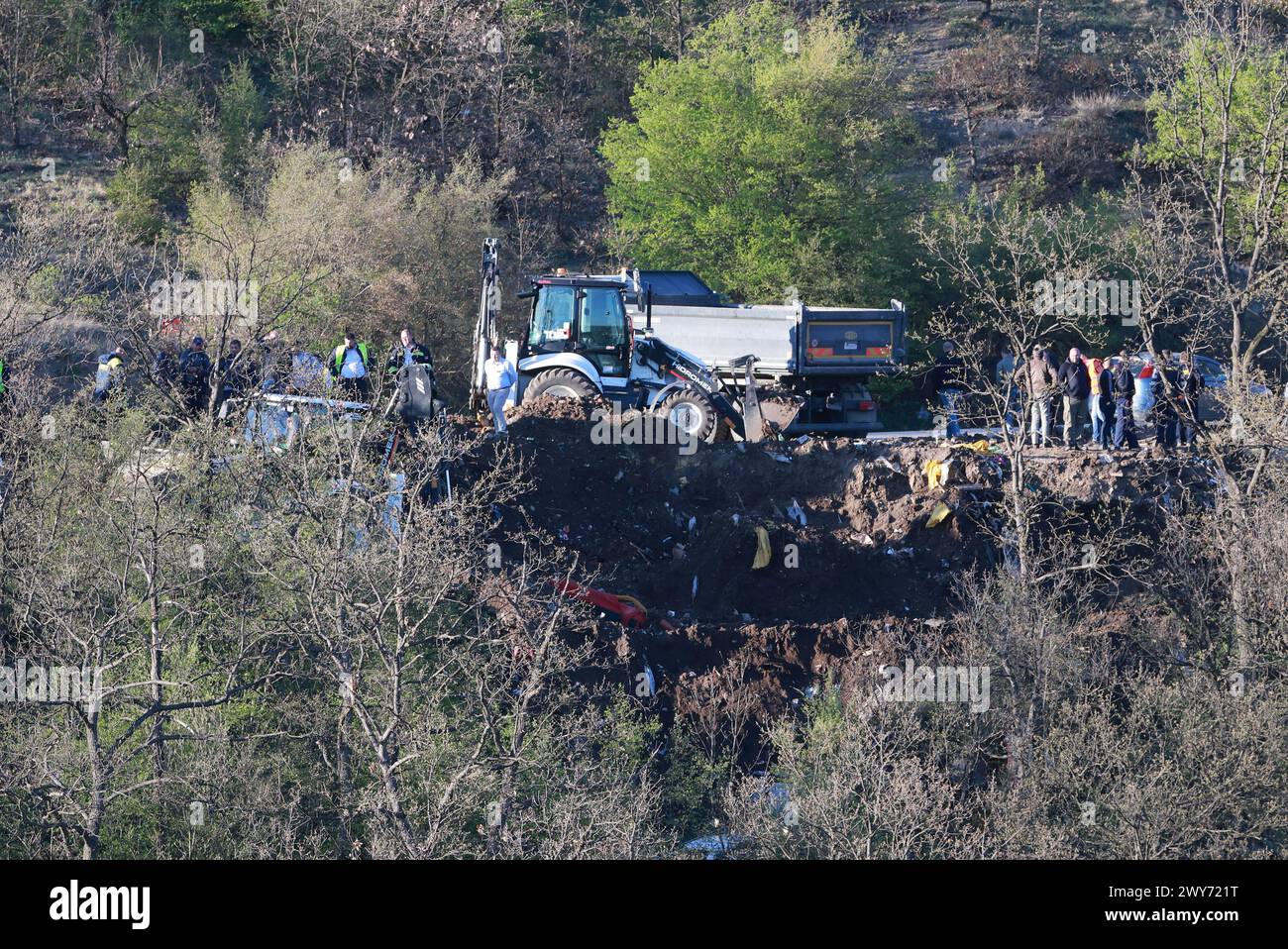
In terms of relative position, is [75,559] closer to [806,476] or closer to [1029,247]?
[806,476]

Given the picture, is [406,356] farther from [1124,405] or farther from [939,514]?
[1124,405]

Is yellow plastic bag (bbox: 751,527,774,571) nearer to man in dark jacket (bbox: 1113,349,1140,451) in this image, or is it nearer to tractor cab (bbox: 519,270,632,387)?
tractor cab (bbox: 519,270,632,387)

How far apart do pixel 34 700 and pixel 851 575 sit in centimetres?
1039

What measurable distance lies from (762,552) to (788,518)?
3.29 ft

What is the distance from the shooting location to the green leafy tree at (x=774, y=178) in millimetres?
31703

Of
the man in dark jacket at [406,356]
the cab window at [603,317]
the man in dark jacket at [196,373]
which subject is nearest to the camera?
the man in dark jacket at [196,373]

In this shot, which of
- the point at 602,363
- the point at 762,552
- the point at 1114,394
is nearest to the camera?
the point at 762,552

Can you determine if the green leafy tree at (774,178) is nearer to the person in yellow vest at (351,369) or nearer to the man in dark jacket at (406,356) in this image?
the man in dark jacket at (406,356)

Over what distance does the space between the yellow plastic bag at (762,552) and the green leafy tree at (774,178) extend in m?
12.6

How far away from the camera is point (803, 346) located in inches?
882

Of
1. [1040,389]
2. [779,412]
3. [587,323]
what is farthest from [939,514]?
[587,323]

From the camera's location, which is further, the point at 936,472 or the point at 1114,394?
the point at 1114,394

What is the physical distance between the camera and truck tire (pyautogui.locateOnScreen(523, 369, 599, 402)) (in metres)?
21.3

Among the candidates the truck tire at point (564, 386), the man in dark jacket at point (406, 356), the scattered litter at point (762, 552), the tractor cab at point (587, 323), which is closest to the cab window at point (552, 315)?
the tractor cab at point (587, 323)
